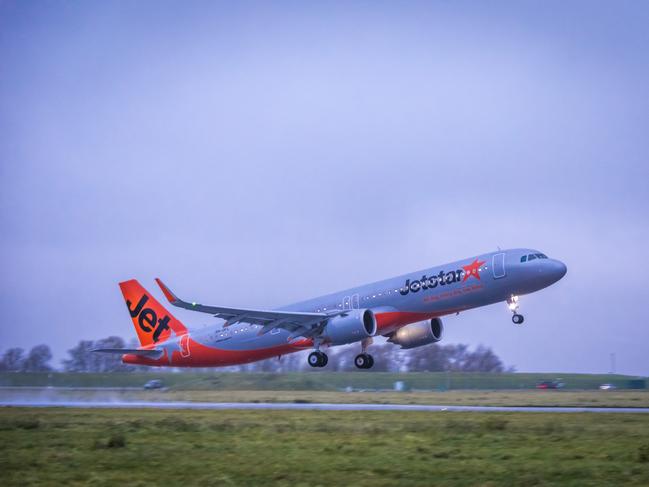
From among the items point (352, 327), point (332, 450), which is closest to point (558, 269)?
point (352, 327)

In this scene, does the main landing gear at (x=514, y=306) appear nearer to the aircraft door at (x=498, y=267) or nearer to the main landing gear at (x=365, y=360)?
the aircraft door at (x=498, y=267)

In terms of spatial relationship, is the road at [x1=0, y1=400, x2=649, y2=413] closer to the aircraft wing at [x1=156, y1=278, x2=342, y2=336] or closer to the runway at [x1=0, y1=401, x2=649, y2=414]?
the runway at [x1=0, y1=401, x2=649, y2=414]

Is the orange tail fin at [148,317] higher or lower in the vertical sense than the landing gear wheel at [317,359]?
higher

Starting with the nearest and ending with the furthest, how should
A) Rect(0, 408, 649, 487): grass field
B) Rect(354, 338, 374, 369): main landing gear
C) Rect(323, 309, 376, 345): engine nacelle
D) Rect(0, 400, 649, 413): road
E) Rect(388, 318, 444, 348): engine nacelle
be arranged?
Rect(0, 408, 649, 487): grass field < Rect(0, 400, 649, 413): road < Rect(323, 309, 376, 345): engine nacelle < Rect(354, 338, 374, 369): main landing gear < Rect(388, 318, 444, 348): engine nacelle

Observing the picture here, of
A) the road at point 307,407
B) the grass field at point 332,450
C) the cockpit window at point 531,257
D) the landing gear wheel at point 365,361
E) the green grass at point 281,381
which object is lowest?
the grass field at point 332,450

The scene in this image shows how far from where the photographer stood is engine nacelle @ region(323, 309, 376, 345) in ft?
134

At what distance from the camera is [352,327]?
1608 inches

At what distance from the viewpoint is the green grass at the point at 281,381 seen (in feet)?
202

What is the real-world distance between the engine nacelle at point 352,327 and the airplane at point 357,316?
0.05 metres

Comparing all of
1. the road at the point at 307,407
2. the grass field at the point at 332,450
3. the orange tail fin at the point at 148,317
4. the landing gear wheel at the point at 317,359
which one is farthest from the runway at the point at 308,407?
the orange tail fin at the point at 148,317

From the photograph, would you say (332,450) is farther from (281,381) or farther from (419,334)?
(281,381)

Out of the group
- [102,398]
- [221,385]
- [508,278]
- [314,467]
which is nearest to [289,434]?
[314,467]

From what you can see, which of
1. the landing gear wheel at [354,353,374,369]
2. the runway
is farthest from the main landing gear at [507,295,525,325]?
the landing gear wheel at [354,353,374,369]

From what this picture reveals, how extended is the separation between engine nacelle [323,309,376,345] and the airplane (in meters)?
0.05
